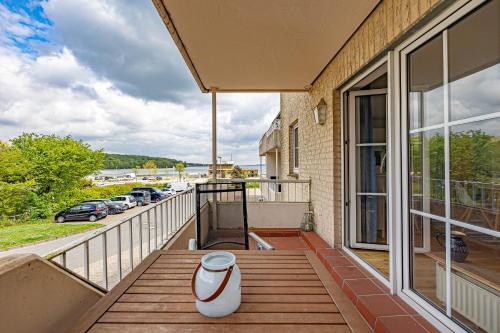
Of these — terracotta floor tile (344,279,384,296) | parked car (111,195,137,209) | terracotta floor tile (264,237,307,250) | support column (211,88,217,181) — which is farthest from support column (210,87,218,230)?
parked car (111,195,137,209)

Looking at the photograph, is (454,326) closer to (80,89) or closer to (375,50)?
(375,50)

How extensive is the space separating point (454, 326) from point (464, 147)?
1.05m

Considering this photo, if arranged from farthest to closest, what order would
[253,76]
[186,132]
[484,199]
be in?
[186,132] < [253,76] < [484,199]

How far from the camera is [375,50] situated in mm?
2324

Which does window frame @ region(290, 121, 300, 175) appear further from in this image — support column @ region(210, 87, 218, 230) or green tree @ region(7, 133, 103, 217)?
green tree @ region(7, 133, 103, 217)

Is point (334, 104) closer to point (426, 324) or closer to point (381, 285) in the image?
point (381, 285)

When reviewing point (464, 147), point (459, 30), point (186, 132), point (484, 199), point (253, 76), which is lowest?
point (484, 199)

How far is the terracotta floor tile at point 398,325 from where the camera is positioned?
5.59ft

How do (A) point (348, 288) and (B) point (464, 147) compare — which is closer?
(B) point (464, 147)

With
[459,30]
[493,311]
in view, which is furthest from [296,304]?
[459,30]

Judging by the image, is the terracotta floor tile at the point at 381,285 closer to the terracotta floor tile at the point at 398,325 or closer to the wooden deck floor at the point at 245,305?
the terracotta floor tile at the point at 398,325

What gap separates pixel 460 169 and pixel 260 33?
2.15m

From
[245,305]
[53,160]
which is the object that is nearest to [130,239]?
[245,305]

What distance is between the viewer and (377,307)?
2.01 metres
